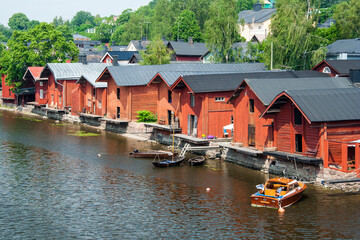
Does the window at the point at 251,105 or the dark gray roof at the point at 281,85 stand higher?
the dark gray roof at the point at 281,85

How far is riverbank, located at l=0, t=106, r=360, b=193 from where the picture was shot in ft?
154

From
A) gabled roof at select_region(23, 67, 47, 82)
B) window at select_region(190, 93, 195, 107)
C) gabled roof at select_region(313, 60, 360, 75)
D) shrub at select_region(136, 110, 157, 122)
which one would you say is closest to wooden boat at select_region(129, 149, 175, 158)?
window at select_region(190, 93, 195, 107)

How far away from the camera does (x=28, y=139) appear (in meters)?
76.2

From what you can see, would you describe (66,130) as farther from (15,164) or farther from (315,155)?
(315,155)

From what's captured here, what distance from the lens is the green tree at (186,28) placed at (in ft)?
550

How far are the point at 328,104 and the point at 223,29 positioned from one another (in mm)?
59136

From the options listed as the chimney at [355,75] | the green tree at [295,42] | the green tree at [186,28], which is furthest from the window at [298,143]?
the green tree at [186,28]

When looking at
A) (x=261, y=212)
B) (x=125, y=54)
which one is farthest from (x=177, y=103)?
(x=125, y=54)

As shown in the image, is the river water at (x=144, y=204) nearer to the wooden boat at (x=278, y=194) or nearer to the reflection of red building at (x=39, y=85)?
the wooden boat at (x=278, y=194)

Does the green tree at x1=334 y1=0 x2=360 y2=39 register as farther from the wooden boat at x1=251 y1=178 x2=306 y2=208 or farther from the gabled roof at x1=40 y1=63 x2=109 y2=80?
the wooden boat at x1=251 y1=178 x2=306 y2=208

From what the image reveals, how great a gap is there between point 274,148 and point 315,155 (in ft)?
17.4

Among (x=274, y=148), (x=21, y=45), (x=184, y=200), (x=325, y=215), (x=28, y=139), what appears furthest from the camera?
(x=21, y=45)

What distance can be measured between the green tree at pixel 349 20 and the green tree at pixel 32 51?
5501cm

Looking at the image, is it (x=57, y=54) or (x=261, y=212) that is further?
(x=57, y=54)
